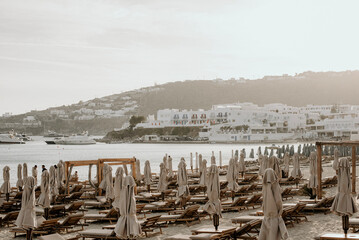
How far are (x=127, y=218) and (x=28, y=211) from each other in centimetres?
256

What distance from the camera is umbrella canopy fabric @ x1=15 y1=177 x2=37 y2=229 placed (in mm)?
11664

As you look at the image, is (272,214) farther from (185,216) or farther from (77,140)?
(77,140)

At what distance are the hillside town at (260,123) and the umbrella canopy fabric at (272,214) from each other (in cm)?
14032

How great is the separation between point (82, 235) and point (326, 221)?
662 centimetres

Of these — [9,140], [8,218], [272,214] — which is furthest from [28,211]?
[9,140]

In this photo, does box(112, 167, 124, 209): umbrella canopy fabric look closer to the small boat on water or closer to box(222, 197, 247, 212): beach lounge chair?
box(222, 197, 247, 212): beach lounge chair

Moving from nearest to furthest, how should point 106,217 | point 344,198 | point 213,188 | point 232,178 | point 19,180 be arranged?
point 344,198, point 213,188, point 106,217, point 232,178, point 19,180

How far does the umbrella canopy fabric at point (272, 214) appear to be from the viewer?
9141 millimetres

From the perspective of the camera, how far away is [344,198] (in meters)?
11.1

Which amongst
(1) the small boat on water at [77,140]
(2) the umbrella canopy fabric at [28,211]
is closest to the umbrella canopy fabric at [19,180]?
(2) the umbrella canopy fabric at [28,211]

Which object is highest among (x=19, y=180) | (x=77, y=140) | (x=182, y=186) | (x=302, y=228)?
(x=182, y=186)

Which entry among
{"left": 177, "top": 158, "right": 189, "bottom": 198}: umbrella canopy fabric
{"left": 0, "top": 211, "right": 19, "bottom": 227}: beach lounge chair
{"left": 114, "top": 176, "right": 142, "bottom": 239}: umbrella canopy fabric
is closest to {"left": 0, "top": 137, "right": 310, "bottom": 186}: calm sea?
{"left": 177, "top": 158, "right": 189, "bottom": 198}: umbrella canopy fabric

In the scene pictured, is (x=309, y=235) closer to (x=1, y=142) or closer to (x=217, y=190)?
(x=217, y=190)

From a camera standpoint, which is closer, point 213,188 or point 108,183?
point 213,188
